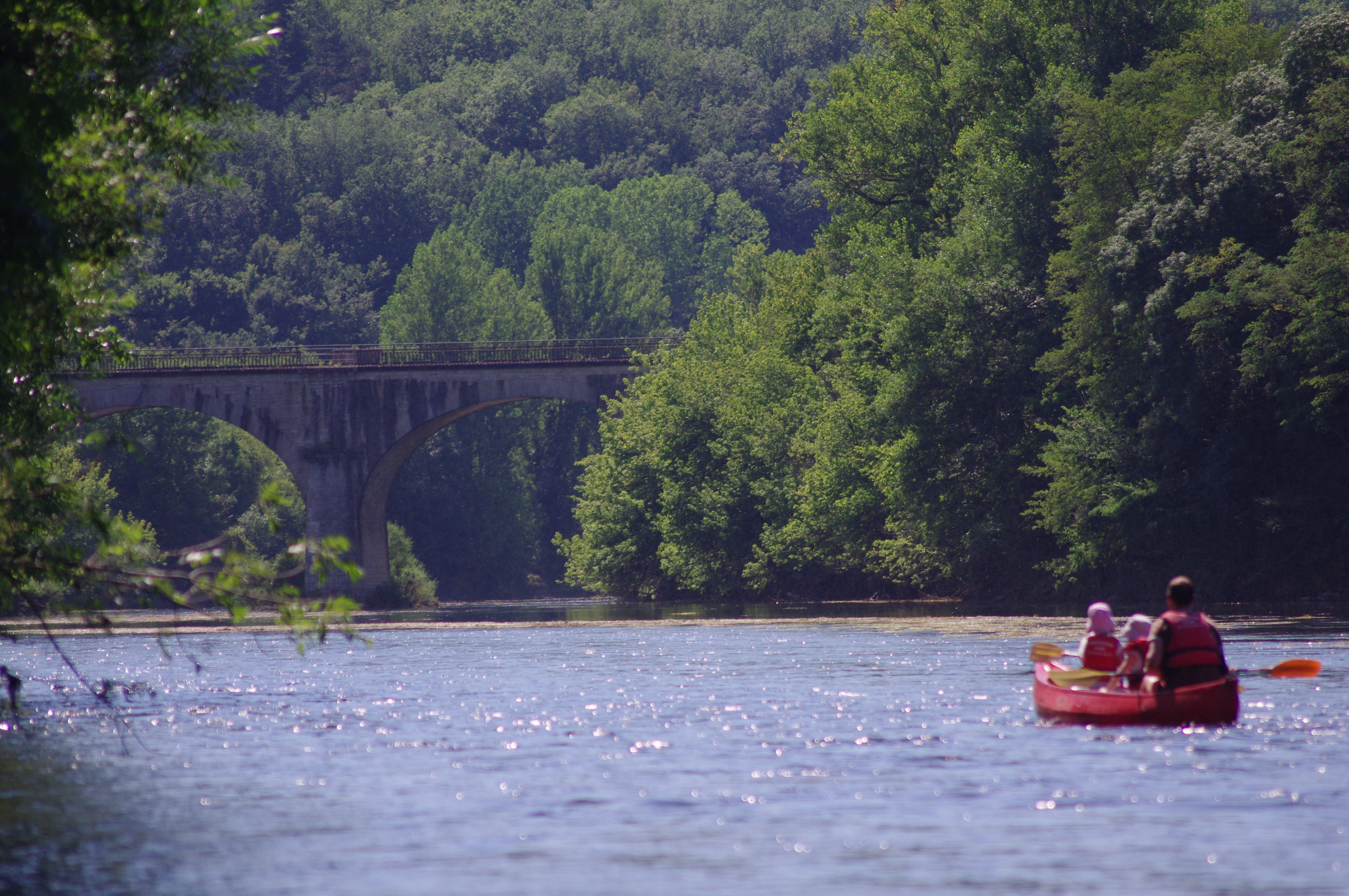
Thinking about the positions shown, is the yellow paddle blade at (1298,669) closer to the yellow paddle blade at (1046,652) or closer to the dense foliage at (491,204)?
the yellow paddle blade at (1046,652)

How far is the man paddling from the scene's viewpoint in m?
18.2

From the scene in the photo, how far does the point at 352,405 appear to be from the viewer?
6638cm

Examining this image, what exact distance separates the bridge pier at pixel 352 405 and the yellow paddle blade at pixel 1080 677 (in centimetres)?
4720

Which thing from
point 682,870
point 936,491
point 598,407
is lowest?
point 682,870

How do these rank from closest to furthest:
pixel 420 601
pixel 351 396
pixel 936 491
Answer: pixel 936 491
pixel 351 396
pixel 420 601

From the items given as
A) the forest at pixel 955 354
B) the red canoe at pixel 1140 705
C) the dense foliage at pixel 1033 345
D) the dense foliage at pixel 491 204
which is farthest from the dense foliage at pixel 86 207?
the dense foliage at pixel 491 204

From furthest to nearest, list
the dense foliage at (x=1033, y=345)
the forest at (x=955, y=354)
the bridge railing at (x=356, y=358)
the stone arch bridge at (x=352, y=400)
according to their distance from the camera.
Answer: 1. the bridge railing at (x=356, y=358)
2. the stone arch bridge at (x=352, y=400)
3. the forest at (x=955, y=354)
4. the dense foliage at (x=1033, y=345)

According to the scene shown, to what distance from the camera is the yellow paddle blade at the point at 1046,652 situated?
2105cm

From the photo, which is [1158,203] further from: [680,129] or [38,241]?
[680,129]

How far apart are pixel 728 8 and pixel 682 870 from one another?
126445mm

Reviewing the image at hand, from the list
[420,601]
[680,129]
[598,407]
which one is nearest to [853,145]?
[598,407]

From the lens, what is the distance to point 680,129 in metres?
118

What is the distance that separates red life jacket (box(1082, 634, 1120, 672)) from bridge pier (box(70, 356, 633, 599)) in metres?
47.0

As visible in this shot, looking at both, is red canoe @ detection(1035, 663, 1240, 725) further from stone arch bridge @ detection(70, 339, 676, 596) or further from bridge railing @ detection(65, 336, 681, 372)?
stone arch bridge @ detection(70, 339, 676, 596)
